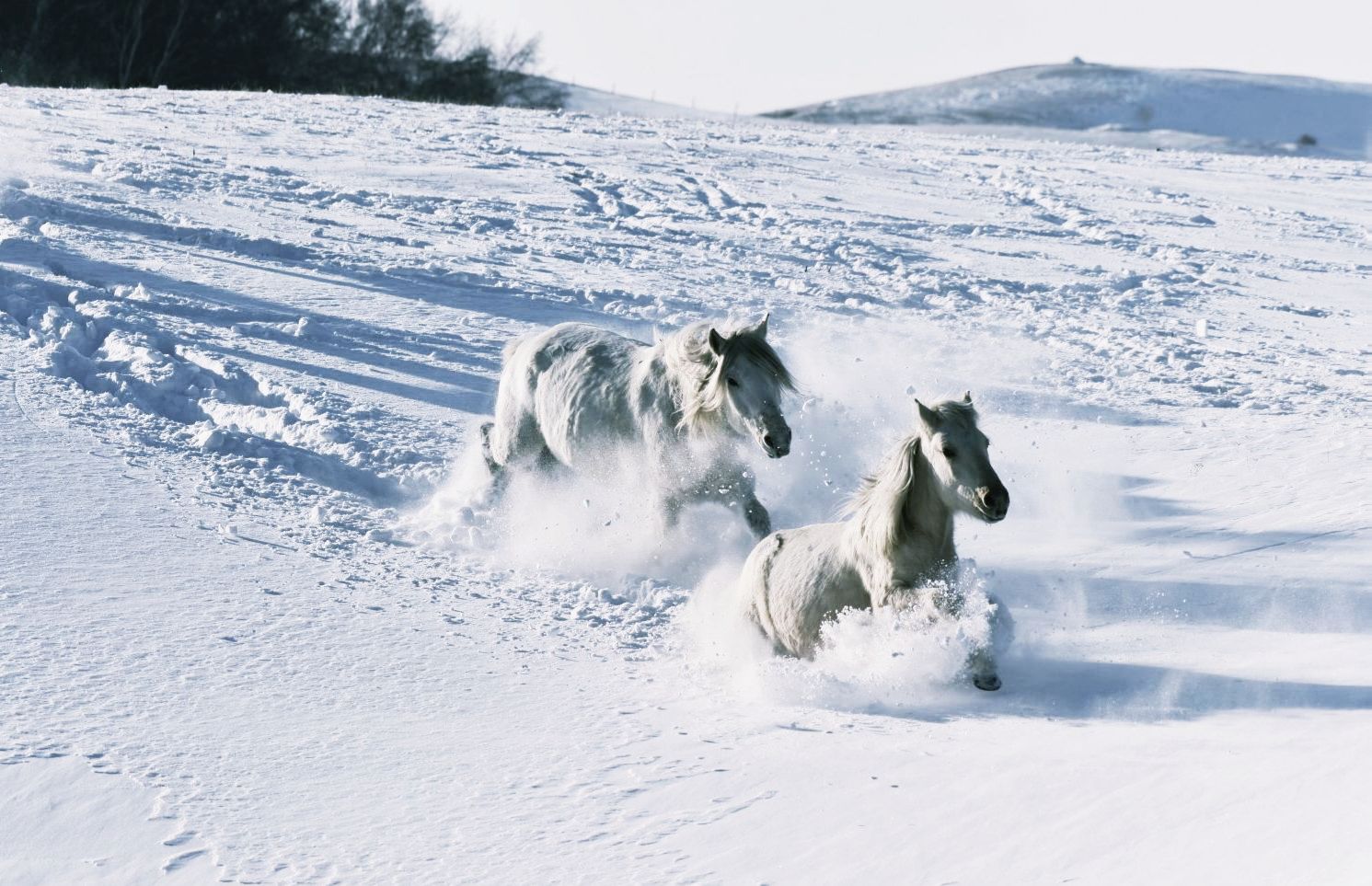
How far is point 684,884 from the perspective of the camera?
Result: 366 cm

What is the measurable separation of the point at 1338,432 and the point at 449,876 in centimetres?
600

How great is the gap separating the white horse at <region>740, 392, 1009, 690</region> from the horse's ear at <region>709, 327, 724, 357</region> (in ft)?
4.13

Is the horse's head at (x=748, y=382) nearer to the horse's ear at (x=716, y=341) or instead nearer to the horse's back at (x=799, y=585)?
the horse's ear at (x=716, y=341)

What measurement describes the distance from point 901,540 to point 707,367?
1761mm

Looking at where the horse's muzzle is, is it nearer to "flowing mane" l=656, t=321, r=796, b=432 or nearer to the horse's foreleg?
"flowing mane" l=656, t=321, r=796, b=432

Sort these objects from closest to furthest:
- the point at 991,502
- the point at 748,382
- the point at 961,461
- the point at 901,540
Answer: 1. the point at 991,502
2. the point at 961,461
3. the point at 901,540
4. the point at 748,382

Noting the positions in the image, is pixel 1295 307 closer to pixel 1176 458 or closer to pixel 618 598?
pixel 1176 458

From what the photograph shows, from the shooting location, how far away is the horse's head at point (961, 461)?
490cm

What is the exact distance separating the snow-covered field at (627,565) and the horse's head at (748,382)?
0.72 meters

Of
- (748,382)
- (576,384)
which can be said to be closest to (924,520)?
(748,382)

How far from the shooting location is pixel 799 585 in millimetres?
5426

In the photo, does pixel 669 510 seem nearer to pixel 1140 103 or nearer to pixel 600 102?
pixel 600 102

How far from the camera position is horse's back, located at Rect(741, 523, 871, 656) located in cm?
531

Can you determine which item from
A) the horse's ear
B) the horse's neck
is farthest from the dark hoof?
the horse's ear
